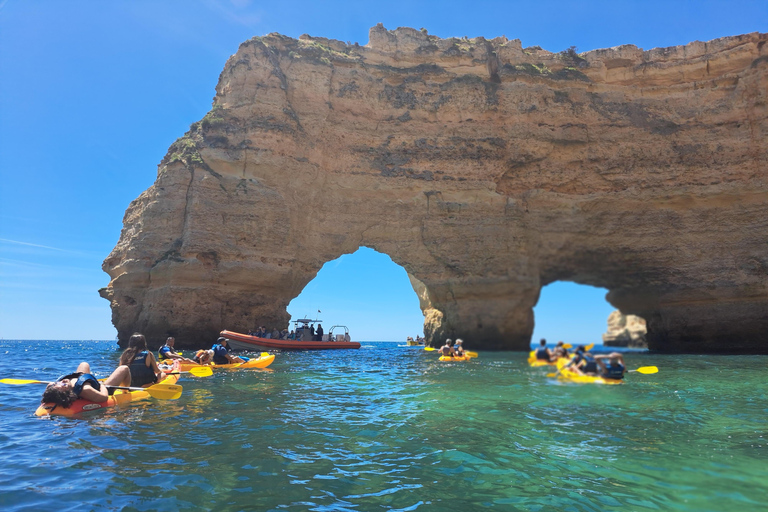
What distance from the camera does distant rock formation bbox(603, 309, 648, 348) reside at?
1848 inches

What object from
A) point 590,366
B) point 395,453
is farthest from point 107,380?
point 590,366

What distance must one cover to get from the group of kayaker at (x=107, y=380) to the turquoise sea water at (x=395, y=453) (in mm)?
339

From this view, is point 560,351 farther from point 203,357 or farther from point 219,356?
point 203,357

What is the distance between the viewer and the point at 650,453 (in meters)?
5.18

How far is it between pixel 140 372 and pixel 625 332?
53.7m

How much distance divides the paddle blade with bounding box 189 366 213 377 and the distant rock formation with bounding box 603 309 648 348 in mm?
45429

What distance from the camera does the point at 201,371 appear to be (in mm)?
12453

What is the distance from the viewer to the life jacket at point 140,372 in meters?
8.47

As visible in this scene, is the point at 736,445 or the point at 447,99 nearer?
the point at 736,445

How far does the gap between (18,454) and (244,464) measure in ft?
8.39

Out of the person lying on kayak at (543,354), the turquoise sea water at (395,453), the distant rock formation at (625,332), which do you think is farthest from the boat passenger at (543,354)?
the distant rock formation at (625,332)

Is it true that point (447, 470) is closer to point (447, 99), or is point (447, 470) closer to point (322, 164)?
point (322, 164)

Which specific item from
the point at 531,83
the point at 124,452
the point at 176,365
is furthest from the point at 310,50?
the point at 124,452

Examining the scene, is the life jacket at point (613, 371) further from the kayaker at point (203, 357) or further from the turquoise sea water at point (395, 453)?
the kayaker at point (203, 357)
